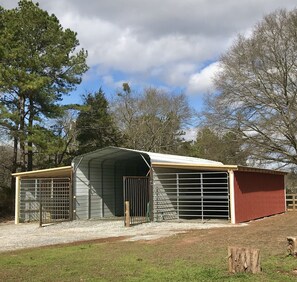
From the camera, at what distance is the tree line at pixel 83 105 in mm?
27641

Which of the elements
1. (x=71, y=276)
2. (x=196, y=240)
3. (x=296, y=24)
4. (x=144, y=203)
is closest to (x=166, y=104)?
(x=296, y=24)

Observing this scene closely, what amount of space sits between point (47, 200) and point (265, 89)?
55.1ft

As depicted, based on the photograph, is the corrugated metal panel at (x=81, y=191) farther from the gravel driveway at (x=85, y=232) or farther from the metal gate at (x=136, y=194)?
the metal gate at (x=136, y=194)

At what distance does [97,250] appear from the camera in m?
11.6

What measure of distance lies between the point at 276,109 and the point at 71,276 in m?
25.4

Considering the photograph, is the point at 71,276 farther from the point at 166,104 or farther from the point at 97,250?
the point at 166,104

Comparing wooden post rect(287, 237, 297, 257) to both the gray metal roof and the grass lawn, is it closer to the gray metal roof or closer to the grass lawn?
the grass lawn

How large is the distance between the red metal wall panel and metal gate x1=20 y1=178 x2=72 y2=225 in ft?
27.2

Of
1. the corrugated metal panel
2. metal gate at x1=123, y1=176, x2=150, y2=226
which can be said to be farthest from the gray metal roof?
metal gate at x1=123, y1=176, x2=150, y2=226

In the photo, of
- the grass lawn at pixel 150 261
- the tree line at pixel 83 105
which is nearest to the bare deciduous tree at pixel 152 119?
the tree line at pixel 83 105

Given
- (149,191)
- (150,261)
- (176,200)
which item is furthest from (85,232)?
(150,261)

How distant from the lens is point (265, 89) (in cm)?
3091

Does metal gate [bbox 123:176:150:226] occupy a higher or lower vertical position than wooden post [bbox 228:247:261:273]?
higher

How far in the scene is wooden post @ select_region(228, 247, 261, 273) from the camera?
769cm
